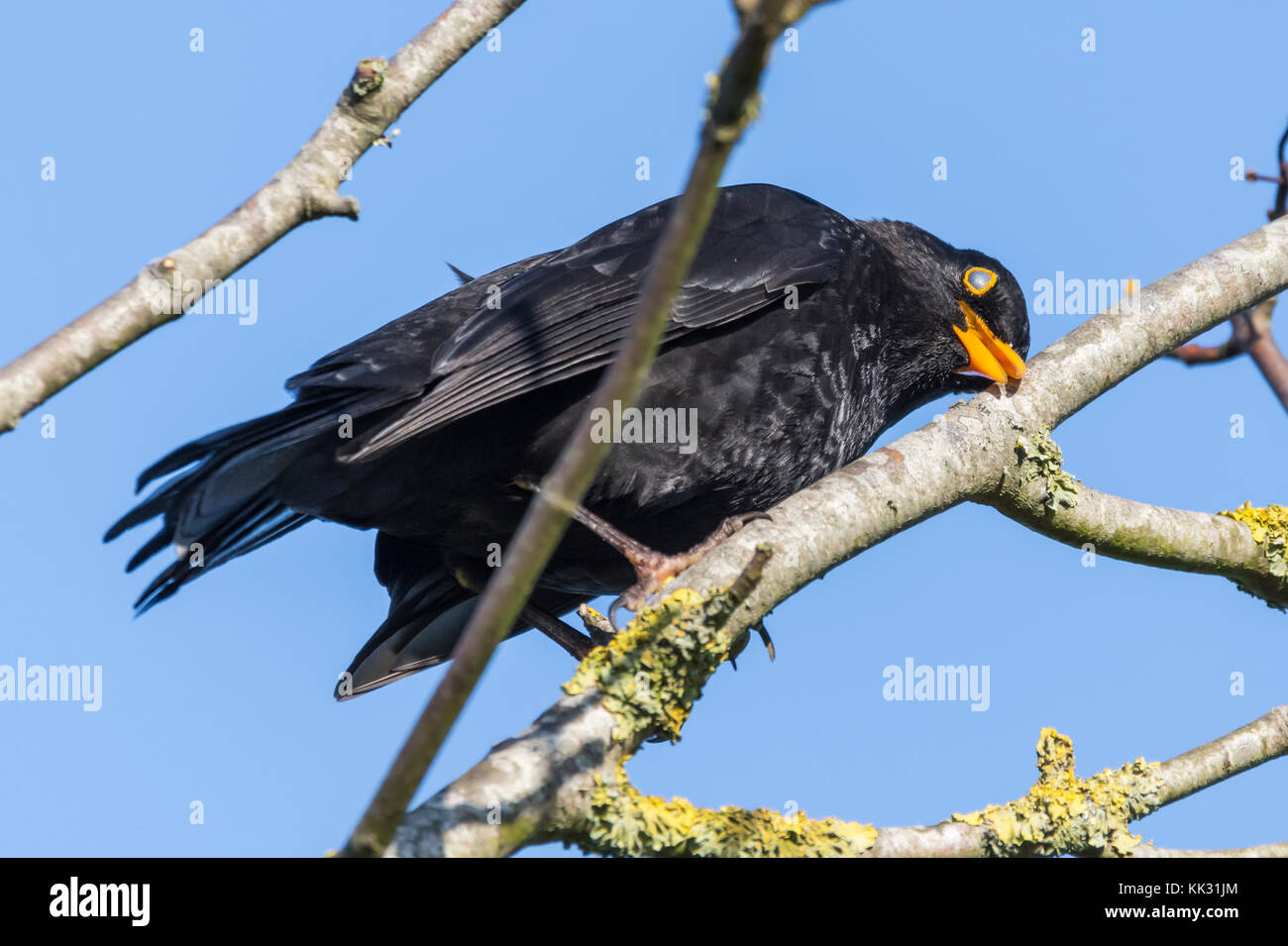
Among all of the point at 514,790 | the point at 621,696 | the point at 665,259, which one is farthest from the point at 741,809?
the point at 665,259

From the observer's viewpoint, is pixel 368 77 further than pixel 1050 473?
No

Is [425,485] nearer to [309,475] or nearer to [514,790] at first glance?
[309,475]

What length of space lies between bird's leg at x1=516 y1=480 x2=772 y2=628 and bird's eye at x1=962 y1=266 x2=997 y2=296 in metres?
1.81

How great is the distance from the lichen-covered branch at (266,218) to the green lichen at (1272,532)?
3.07 meters

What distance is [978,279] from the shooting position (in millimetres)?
5418

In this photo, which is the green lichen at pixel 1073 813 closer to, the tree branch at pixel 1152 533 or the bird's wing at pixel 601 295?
the tree branch at pixel 1152 533

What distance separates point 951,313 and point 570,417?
1.93 m

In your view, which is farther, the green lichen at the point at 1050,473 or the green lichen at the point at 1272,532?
the green lichen at the point at 1272,532

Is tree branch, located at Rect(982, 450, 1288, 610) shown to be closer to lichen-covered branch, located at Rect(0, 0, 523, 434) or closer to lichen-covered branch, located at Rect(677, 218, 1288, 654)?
lichen-covered branch, located at Rect(677, 218, 1288, 654)

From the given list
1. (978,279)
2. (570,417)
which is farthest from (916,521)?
(978,279)

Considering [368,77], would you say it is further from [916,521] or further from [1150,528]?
[1150,528]

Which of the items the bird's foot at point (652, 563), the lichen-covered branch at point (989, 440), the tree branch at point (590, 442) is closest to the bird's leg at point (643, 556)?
the bird's foot at point (652, 563)

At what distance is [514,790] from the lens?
2551 millimetres

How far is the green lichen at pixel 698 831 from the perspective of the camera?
2801 millimetres
